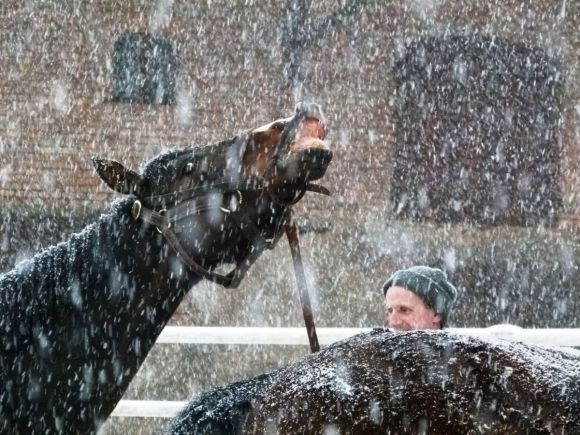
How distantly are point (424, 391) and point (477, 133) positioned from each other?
10.3 meters

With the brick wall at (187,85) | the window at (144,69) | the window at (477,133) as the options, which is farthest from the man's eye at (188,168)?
the window at (477,133)

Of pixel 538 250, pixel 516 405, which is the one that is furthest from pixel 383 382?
pixel 538 250

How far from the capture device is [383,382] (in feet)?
2.98

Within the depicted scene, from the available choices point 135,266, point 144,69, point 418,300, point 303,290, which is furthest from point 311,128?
point 144,69

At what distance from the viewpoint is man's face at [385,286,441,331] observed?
2805 mm

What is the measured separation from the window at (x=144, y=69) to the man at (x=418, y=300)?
7.94 m

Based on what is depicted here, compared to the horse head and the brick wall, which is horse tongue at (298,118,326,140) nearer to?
the horse head

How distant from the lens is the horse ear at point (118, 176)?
2.03 m

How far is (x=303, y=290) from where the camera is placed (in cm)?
212

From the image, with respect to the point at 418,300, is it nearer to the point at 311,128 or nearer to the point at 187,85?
the point at 311,128

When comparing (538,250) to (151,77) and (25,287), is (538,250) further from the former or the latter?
(25,287)

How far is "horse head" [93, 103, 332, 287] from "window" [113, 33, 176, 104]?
8.48 metres

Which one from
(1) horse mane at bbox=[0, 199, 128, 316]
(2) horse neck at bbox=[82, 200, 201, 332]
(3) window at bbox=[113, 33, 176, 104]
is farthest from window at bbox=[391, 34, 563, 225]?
(1) horse mane at bbox=[0, 199, 128, 316]

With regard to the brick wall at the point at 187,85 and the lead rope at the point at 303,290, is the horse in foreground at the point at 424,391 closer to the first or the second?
the lead rope at the point at 303,290
